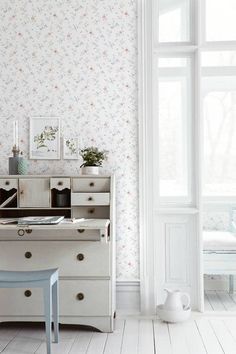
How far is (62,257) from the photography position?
355 centimetres

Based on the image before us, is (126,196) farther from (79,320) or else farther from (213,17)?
(213,17)

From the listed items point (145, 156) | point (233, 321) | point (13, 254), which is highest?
point (145, 156)

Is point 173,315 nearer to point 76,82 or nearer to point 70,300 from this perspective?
point 70,300

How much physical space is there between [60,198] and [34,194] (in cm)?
20

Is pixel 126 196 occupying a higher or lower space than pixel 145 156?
lower

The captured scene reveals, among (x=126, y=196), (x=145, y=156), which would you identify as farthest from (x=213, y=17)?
(x=126, y=196)

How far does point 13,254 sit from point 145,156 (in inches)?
50.7

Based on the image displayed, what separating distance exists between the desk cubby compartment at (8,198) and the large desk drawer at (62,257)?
341 millimetres

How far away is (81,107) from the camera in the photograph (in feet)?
13.3

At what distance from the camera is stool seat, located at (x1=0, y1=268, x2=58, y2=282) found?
3125mm

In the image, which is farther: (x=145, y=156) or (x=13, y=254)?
(x=145, y=156)

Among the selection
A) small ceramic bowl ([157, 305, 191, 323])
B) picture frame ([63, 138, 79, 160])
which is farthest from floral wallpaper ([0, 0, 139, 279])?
small ceramic bowl ([157, 305, 191, 323])

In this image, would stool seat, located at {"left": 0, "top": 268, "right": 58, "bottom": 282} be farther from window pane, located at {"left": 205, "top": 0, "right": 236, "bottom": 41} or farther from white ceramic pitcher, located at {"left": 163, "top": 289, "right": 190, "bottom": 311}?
window pane, located at {"left": 205, "top": 0, "right": 236, "bottom": 41}

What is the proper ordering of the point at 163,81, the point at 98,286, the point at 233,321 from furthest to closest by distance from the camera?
the point at 163,81, the point at 233,321, the point at 98,286
